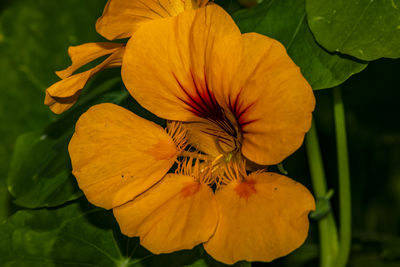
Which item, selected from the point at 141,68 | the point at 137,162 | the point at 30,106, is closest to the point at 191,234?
the point at 137,162

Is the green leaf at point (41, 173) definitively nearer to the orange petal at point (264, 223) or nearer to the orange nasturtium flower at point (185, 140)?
the orange nasturtium flower at point (185, 140)

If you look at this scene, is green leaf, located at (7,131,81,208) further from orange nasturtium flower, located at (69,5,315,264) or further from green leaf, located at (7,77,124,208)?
orange nasturtium flower, located at (69,5,315,264)

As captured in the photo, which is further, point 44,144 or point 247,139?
point 44,144

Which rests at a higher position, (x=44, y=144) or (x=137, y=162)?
(x=137, y=162)

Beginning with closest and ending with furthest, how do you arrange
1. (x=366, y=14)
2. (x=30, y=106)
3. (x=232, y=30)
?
(x=232, y=30) < (x=366, y=14) < (x=30, y=106)

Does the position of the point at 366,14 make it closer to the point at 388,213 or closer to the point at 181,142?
the point at 181,142

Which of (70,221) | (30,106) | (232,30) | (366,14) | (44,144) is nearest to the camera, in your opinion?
(232,30)

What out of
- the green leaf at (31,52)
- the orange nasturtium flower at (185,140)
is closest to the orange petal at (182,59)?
the orange nasturtium flower at (185,140)

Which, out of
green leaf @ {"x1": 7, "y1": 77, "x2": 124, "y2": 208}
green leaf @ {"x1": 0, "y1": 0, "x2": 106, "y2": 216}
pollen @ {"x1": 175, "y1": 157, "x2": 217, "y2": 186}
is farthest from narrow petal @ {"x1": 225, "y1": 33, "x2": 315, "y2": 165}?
green leaf @ {"x1": 0, "y1": 0, "x2": 106, "y2": 216}
